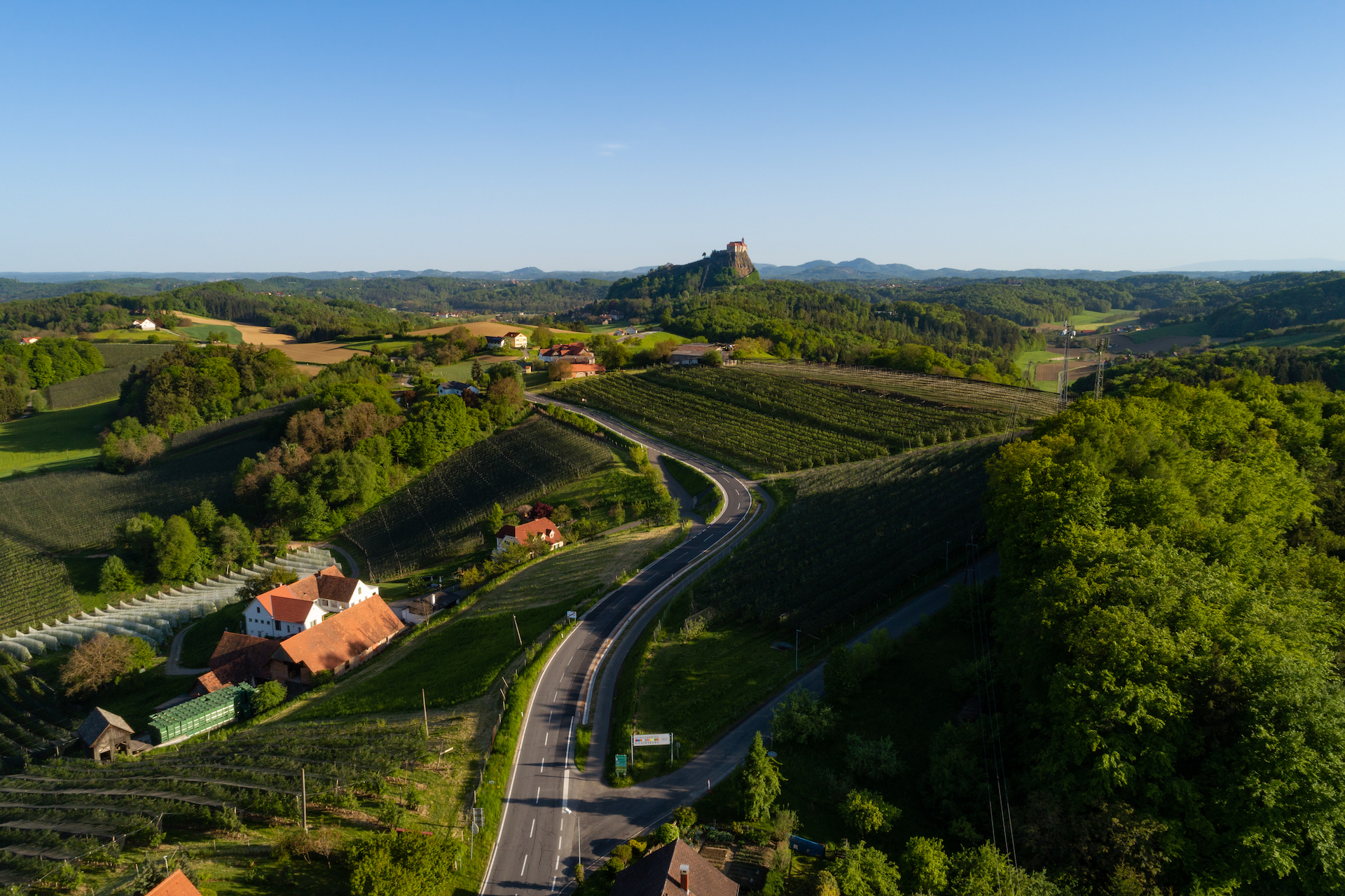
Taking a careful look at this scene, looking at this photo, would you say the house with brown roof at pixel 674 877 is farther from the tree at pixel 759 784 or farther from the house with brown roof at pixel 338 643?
the house with brown roof at pixel 338 643

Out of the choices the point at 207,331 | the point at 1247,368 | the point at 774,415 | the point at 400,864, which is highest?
the point at 207,331

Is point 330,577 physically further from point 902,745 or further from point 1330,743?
point 1330,743

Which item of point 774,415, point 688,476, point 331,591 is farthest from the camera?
point 774,415

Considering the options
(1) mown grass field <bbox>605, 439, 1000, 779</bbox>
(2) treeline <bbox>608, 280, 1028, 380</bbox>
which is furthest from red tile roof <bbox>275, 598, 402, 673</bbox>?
(2) treeline <bbox>608, 280, 1028, 380</bbox>

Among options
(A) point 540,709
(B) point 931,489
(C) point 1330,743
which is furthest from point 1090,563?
(B) point 931,489

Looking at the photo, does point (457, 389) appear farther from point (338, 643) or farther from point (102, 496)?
point (338, 643)

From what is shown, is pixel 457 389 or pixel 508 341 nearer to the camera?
pixel 457 389

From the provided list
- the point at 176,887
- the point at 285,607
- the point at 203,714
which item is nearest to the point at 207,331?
the point at 285,607
